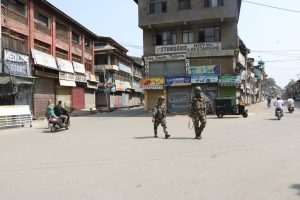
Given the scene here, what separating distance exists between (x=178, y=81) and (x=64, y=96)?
11486 millimetres

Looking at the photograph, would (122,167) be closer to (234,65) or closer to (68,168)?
(68,168)

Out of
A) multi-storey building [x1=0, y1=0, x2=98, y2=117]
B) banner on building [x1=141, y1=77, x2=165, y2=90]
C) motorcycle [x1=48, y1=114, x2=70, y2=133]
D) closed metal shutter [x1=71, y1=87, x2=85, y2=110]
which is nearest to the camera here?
motorcycle [x1=48, y1=114, x2=70, y2=133]

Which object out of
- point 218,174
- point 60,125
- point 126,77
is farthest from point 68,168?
point 126,77

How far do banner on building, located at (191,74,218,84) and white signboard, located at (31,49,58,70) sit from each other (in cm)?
1258

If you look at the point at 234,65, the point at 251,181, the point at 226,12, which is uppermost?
the point at 226,12

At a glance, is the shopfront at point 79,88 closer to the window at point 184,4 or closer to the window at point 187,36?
the window at point 187,36

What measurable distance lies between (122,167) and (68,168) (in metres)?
1.18

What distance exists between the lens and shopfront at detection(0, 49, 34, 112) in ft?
75.5

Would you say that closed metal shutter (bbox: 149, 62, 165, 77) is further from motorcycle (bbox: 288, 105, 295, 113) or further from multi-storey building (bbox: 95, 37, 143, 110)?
multi-storey building (bbox: 95, 37, 143, 110)

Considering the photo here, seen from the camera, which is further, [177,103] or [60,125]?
[177,103]

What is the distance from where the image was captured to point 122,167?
8000mm

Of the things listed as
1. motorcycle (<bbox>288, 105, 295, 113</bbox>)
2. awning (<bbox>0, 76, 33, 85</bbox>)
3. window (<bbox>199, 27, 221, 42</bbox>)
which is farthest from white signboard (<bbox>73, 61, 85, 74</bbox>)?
motorcycle (<bbox>288, 105, 295, 113</bbox>)

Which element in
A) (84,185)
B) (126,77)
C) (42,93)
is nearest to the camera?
(84,185)

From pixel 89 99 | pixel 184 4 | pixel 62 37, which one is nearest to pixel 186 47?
pixel 184 4
